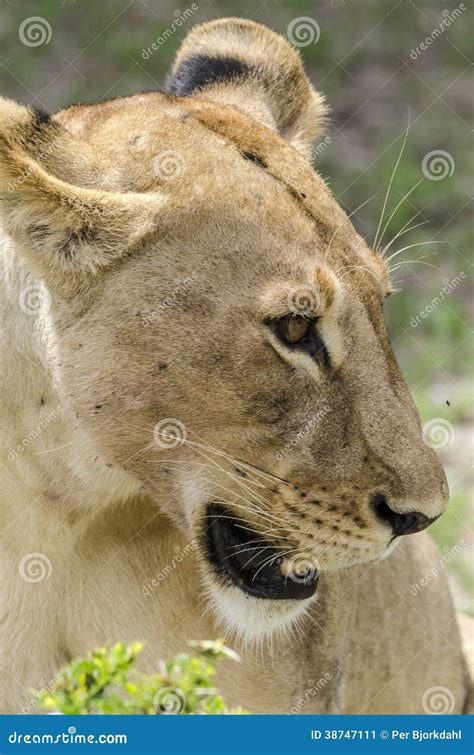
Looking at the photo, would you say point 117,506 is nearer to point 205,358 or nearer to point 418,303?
point 205,358

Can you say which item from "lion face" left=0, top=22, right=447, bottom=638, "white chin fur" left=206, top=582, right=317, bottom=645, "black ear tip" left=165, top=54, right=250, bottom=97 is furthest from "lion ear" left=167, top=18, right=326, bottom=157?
→ "white chin fur" left=206, top=582, right=317, bottom=645

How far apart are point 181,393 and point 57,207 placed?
1.67 ft

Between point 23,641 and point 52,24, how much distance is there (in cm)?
619

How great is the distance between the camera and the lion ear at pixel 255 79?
12.3 ft

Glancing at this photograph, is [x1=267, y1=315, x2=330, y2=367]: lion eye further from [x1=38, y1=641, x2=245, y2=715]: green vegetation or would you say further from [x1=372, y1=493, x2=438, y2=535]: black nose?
[x1=38, y1=641, x2=245, y2=715]: green vegetation

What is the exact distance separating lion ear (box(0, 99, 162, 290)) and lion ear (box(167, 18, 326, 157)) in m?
0.80

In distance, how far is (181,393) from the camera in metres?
2.97

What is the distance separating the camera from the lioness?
2.95m

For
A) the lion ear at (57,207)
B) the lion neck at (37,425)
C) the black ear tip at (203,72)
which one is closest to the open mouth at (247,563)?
the lion neck at (37,425)

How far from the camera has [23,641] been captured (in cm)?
333

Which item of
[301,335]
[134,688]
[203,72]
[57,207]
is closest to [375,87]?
[203,72]

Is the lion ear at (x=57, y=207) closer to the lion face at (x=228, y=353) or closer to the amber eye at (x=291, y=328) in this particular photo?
the lion face at (x=228, y=353)

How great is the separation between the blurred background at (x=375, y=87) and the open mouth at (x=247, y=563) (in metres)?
3.64

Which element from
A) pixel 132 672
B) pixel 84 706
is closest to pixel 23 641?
pixel 132 672
